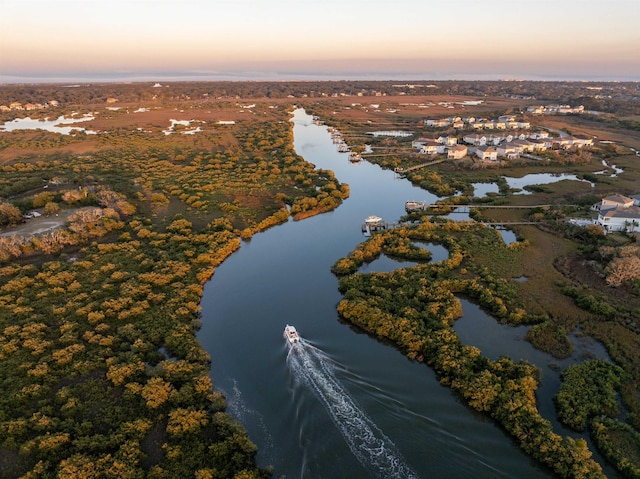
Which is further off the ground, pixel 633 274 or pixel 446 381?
pixel 633 274

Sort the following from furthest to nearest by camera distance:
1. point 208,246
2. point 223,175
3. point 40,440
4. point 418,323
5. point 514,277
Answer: point 223,175, point 208,246, point 514,277, point 418,323, point 40,440

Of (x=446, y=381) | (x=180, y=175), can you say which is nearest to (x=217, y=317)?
(x=446, y=381)

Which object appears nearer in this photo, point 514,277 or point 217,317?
point 217,317

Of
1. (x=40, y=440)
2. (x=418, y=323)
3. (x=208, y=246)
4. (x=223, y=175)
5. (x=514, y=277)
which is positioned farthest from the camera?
(x=223, y=175)

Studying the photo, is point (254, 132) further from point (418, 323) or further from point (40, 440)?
point (40, 440)

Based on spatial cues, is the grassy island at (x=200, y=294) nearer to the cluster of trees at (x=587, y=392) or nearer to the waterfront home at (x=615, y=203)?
the cluster of trees at (x=587, y=392)
